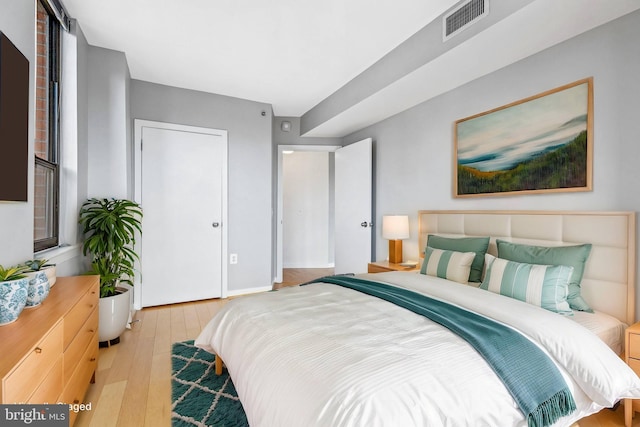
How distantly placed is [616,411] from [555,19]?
Answer: 86.7 inches

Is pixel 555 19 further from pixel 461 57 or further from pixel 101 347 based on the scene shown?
pixel 101 347

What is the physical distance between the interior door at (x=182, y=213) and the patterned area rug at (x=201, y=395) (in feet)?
4.56

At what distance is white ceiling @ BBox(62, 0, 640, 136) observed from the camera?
2.02 m

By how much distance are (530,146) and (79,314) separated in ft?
9.89

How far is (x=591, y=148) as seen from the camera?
6.64ft

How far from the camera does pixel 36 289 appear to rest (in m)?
1.39

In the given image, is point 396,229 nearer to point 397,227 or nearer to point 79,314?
point 397,227

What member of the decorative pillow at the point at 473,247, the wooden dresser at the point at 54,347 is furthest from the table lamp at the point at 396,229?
the wooden dresser at the point at 54,347

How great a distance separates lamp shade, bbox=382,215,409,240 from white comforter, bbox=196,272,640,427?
4.79ft

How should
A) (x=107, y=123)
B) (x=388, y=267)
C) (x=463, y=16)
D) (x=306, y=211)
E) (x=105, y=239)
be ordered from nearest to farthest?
(x=463, y=16), (x=105, y=239), (x=107, y=123), (x=388, y=267), (x=306, y=211)

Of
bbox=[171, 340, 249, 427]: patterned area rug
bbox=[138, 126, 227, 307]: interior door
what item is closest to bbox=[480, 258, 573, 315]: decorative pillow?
bbox=[171, 340, 249, 427]: patterned area rug

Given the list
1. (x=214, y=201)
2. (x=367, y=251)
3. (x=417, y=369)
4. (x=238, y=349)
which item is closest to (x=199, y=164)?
(x=214, y=201)

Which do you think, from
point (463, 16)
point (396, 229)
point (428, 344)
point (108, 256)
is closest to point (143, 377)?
point (108, 256)

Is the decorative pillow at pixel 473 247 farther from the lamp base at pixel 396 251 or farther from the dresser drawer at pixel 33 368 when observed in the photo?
the dresser drawer at pixel 33 368
